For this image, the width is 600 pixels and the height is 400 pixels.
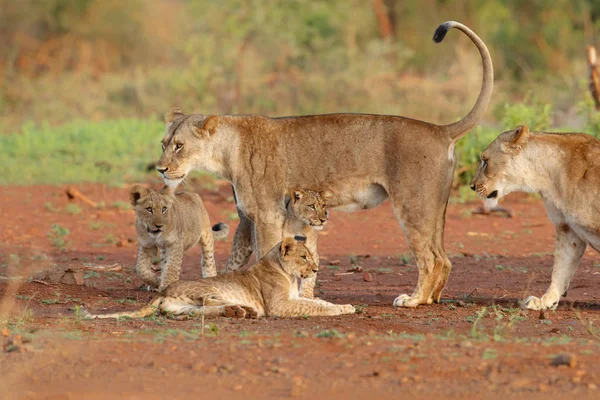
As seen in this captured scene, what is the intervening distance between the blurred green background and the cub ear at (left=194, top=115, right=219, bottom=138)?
6.27 meters

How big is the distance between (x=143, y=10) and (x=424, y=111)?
599 inches

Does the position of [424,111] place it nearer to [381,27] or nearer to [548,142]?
[381,27]

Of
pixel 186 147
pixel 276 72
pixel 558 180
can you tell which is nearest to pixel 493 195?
pixel 558 180

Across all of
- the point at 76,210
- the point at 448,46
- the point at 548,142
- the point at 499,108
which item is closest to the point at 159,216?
the point at 548,142

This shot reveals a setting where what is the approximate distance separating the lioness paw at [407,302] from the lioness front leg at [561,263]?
31.1 inches

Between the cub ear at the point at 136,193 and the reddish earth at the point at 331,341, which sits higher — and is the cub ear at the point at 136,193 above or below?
above

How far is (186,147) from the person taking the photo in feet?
26.5

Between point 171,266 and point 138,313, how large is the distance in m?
1.44

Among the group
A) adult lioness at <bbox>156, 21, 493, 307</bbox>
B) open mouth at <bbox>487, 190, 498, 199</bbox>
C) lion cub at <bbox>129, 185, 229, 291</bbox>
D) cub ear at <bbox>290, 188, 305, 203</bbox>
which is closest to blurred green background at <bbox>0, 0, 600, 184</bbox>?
open mouth at <bbox>487, 190, 498, 199</bbox>

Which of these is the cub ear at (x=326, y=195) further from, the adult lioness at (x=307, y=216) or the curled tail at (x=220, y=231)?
the curled tail at (x=220, y=231)

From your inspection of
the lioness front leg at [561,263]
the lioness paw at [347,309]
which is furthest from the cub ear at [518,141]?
the lioness paw at [347,309]

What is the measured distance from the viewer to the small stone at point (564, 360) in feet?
17.1

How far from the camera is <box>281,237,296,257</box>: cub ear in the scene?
741cm

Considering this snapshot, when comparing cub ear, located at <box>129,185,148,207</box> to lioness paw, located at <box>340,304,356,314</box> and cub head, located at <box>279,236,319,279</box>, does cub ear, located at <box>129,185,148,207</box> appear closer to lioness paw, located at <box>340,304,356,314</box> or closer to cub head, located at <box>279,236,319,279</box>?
cub head, located at <box>279,236,319,279</box>
